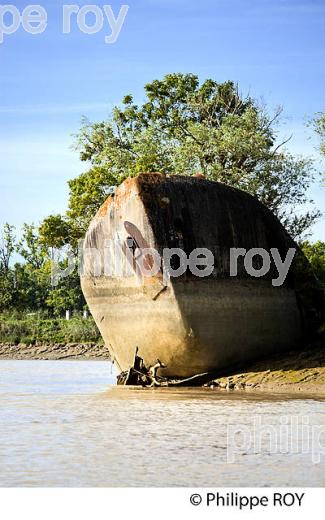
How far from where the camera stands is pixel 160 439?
1755cm

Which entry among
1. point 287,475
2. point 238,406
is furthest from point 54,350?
point 287,475

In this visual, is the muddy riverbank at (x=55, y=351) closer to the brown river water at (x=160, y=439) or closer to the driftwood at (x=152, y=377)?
the driftwood at (x=152, y=377)

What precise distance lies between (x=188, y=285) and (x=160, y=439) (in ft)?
→ 23.8

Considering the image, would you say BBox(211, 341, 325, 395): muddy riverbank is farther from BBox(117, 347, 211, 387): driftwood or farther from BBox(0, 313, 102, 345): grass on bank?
BBox(0, 313, 102, 345): grass on bank

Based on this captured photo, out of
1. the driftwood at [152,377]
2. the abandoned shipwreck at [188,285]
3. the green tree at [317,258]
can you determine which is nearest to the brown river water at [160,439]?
the driftwood at [152,377]

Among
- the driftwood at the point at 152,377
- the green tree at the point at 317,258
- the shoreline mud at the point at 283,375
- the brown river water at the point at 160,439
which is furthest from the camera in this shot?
the green tree at the point at 317,258

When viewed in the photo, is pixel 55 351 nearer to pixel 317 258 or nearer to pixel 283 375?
pixel 317 258

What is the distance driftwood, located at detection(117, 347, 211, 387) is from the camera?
25.5 m

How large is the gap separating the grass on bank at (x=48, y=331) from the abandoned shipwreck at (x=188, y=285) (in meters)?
27.6

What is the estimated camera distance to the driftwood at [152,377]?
1002 inches

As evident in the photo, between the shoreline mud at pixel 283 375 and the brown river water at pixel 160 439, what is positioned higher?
the shoreline mud at pixel 283 375
